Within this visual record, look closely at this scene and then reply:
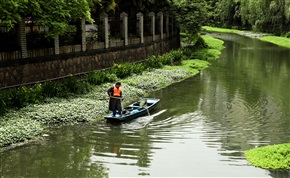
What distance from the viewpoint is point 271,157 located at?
11.5 metres

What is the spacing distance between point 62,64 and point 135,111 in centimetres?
611

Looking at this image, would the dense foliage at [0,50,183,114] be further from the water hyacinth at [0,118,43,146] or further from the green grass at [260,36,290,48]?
the green grass at [260,36,290,48]

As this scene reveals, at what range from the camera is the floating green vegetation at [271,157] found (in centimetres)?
1119

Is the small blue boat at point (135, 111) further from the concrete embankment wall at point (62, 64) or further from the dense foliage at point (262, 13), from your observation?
the dense foliage at point (262, 13)

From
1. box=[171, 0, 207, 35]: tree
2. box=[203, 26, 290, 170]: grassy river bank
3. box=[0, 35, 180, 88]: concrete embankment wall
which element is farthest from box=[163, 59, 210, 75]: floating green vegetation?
box=[203, 26, 290, 170]: grassy river bank

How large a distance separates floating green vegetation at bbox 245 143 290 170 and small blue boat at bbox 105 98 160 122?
533 cm


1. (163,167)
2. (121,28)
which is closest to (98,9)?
(121,28)

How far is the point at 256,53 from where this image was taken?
142 ft

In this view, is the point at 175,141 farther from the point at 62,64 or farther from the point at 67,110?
the point at 62,64

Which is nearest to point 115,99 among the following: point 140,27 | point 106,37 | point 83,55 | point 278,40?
point 83,55

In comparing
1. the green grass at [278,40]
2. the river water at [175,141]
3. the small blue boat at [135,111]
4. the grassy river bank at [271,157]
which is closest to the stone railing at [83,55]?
the river water at [175,141]

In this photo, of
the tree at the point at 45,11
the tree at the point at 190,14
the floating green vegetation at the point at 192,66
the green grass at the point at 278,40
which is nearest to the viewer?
the tree at the point at 45,11

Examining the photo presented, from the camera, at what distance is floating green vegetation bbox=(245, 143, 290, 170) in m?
11.2

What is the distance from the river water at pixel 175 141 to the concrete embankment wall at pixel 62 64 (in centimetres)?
420
